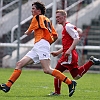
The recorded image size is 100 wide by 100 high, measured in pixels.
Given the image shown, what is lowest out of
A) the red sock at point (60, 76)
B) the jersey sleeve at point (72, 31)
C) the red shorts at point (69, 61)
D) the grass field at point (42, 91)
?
the grass field at point (42, 91)

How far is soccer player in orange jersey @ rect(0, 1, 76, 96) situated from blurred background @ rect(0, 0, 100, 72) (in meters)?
8.51

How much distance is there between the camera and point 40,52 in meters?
10.5

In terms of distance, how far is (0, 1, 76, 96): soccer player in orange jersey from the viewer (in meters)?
10.5

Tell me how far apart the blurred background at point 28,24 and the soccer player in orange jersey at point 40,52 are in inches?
335

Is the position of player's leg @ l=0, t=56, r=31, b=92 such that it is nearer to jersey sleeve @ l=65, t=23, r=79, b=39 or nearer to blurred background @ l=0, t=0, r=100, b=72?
jersey sleeve @ l=65, t=23, r=79, b=39

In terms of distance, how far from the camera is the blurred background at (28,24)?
19.8m

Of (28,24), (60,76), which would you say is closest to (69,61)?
(60,76)

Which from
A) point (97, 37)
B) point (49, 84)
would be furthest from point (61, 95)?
point (97, 37)

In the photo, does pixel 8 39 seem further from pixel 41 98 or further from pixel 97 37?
pixel 41 98

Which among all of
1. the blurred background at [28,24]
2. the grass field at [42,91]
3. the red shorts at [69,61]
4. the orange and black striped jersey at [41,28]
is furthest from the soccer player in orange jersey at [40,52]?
the blurred background at [28,24]

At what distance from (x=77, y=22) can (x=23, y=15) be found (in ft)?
6.43

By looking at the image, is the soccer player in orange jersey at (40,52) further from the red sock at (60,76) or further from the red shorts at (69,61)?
the red shorts at (69,61)

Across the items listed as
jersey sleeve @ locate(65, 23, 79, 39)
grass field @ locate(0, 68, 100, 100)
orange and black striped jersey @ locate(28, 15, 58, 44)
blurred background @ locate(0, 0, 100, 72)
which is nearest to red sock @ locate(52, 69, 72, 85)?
grass field @ locate(0, 68, 100, 100)

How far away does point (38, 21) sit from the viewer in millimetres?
10602
